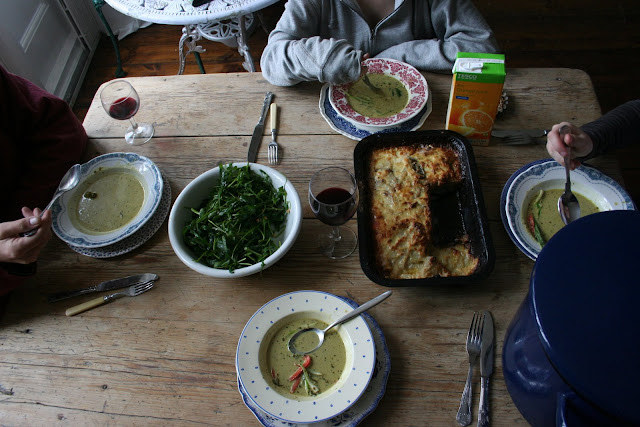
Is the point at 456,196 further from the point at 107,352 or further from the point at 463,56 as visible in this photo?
the point at 107,352

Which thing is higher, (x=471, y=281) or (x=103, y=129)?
(x=103, y=129)

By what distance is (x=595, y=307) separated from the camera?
62cm

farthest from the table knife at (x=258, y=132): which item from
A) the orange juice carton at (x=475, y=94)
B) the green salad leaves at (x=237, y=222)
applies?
the orange juice carton at (x=475, y=94)

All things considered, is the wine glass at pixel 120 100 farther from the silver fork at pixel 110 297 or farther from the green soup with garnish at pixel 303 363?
the green soup with garnish at pixel 303 363

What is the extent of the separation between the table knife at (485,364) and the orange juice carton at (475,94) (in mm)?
536

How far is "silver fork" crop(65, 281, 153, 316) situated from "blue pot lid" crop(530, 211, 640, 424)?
2.94 ft

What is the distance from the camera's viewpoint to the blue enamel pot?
1.89 ft

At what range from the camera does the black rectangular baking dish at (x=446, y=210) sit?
101 centimetres

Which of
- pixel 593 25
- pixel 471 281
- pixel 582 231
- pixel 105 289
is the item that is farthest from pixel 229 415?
pixel 593 25

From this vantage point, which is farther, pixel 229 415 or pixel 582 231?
pixel 229 415

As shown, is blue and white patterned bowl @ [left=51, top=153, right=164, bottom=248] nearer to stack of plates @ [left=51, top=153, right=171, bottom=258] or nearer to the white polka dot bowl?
stack of plates @ [left=51, top=153, right=171, bottom=258]

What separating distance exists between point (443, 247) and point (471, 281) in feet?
0.45

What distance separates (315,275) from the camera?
44.2 inches

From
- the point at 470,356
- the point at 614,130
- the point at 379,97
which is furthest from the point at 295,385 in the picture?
the point at 614,130
